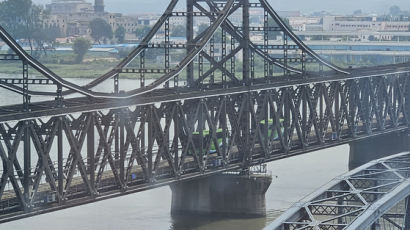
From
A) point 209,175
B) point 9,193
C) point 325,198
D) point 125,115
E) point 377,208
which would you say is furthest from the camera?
point 209,175

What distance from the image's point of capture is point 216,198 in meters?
64.2

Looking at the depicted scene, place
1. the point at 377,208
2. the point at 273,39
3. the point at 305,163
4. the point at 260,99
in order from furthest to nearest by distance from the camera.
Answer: the point at 273,39
the point at 305,163
the point at 260,99
the point at 377,208

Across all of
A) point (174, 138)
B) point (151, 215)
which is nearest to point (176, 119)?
point (174, 138)

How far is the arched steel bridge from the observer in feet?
126

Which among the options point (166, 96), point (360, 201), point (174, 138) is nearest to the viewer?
point (360, 201)

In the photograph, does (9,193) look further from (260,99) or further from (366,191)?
(260,99)

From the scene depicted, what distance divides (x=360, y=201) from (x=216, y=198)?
2388 centimetres

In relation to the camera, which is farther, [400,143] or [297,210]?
[400,143]

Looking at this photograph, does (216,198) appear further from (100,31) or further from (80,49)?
(100,31)

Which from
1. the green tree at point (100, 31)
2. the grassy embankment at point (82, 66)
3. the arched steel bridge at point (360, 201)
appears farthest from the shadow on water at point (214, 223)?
the green tree at point (100, 31)

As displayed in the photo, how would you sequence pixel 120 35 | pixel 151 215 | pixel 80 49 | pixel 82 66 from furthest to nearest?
pixel 120 35
pixel 80 49
pixel 82 66
pixel 151 215

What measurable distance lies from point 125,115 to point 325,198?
1658cm

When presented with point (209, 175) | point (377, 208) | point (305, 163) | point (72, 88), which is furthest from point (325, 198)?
point (305, 163)

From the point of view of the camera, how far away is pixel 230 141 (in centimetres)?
6600
